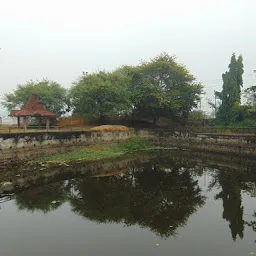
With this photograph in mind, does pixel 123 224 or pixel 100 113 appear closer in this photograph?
pixel 123 224

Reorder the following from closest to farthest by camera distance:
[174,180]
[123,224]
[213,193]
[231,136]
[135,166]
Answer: [123,224], [213,193], [174,180], [135,166], [231,136]

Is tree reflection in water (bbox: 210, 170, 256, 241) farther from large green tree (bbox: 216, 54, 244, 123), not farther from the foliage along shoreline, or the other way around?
large green tree (bbox: 216, 54, 244, 123)

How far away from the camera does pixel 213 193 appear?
14664 millimetres

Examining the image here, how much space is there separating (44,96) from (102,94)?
29.7 ft

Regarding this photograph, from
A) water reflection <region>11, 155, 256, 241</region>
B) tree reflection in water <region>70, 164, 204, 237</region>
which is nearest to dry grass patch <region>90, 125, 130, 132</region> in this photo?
water reflection <region>11, 155, 256, 241</region>

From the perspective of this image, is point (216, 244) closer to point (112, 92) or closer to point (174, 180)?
point (174, 180)

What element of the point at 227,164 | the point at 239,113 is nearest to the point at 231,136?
the point at 227,164

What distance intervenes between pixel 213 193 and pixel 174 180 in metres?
3.33

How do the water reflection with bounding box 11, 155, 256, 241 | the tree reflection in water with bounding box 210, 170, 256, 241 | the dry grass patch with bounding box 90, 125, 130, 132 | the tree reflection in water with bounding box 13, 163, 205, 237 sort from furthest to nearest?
1. the dry grass patch with bounding box 90, 125, 130, 132
2. the tree reflection in water with bounding box 13, 163, 205, 237
3. the water reflection with bounding box 11, 155, 256, 241
4. the tree reflection in water with bounding box 210, 170, 256, 241

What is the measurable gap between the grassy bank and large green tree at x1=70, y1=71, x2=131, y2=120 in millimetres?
5249

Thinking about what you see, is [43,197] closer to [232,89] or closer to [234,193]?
[234,193]

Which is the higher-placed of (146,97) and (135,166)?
(146,97)

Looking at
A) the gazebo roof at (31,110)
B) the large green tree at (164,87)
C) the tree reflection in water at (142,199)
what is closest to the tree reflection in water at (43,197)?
the tree reflection in water at (142,199)

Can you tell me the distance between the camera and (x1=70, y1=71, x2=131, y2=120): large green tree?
31906mm
